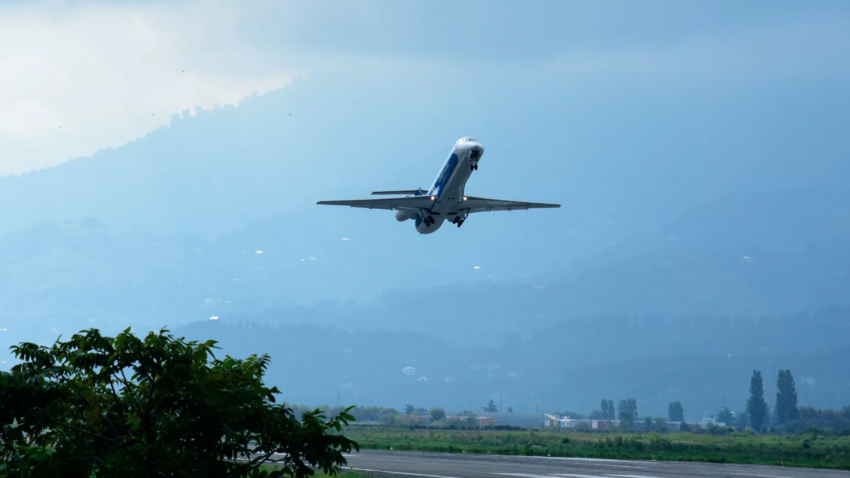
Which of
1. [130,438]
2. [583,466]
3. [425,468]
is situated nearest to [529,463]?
[583,466]

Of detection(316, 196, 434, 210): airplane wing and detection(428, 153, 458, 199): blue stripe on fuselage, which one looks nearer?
detection(428, 153, 458, 199): blue stripe on fuselage

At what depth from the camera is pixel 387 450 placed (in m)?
83.4

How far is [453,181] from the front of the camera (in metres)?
74.2

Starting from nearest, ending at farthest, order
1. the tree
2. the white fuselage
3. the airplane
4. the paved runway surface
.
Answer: the tree
the paved runway surface
the white fuselage
the airplane

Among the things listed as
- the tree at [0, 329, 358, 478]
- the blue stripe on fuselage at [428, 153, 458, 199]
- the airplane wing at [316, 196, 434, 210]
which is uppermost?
the blue stripe on fuselage at [428, 153, 458, 199]

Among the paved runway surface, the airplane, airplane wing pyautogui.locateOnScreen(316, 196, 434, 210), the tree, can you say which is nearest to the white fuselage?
the airplane

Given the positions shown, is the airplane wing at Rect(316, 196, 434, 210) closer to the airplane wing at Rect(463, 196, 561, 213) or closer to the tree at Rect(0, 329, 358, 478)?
the airplane wing at Rect(463, 196, 561, 213)

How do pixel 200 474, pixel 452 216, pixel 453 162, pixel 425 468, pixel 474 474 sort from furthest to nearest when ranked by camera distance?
pixel 452 216 < pixel 453 162 < pixel 425 468 < pixel 474 474 < pixel 200 474

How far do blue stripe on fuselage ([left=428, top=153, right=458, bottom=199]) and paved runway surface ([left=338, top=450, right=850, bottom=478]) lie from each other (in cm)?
2187

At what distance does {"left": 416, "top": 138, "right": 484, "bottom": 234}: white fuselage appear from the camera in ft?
228

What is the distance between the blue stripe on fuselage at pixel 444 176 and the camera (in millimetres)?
71312

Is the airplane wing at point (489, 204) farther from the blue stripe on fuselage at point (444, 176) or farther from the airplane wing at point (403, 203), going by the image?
the airplane wing at point (403, 203)

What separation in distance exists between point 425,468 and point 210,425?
42.9m

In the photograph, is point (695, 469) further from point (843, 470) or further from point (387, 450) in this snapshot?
point (387, 450)
